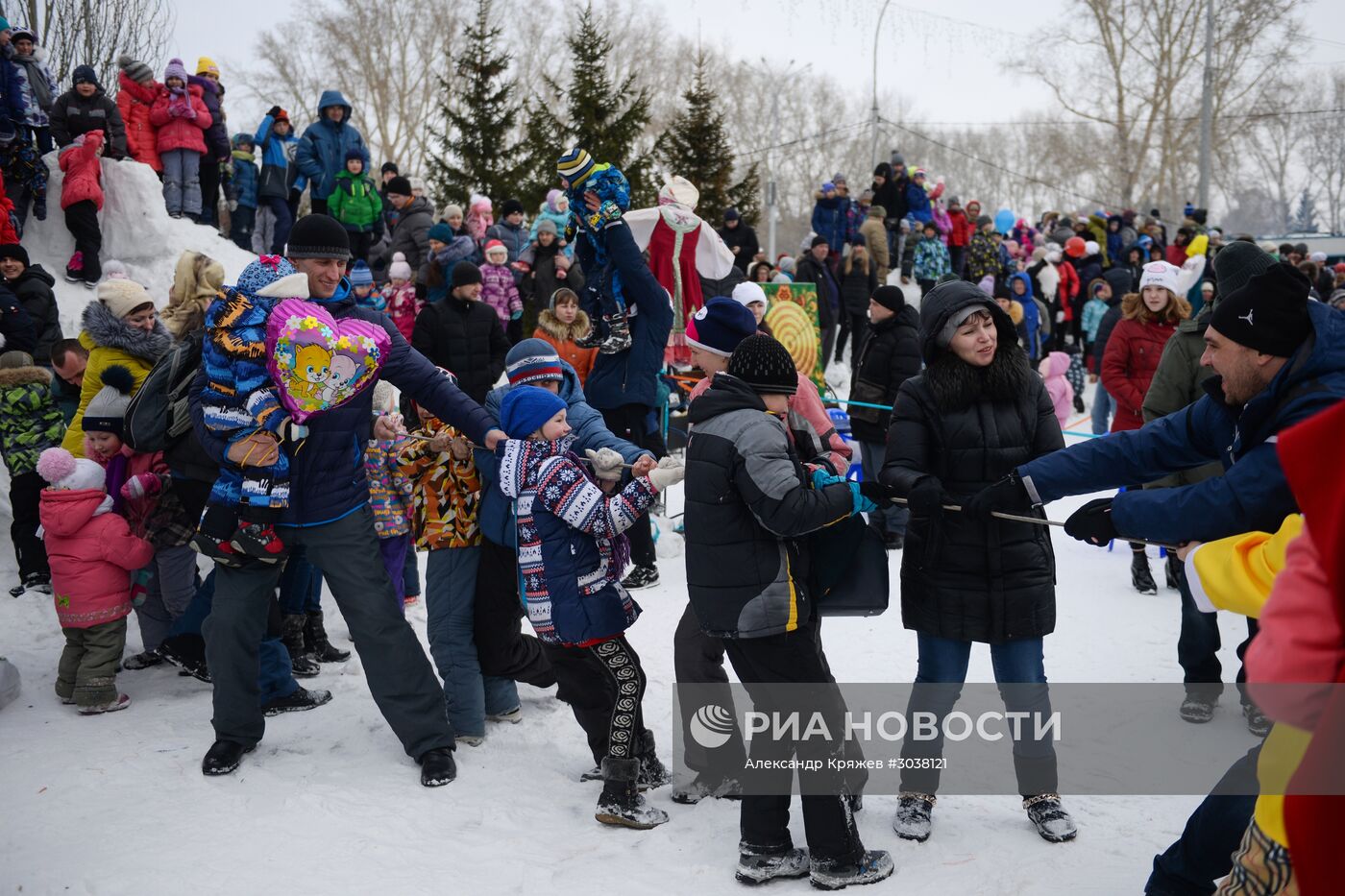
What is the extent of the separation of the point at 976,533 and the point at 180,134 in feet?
34.8

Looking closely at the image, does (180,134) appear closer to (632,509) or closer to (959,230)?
(632,509)

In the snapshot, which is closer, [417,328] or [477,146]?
[417,328]

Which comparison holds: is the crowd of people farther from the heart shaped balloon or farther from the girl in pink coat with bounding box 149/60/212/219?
the girl in pink coat with bounding box 149/60/212/219

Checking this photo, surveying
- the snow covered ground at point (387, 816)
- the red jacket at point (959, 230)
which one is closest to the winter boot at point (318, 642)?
the snow covered ground at point (387, 816)

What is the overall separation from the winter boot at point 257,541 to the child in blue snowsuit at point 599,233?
109 inches

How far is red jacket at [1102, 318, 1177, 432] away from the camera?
6.95 meters

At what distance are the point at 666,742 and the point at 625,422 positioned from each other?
8.54 feet

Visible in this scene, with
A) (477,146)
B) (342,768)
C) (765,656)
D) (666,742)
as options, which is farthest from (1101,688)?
(477,146)

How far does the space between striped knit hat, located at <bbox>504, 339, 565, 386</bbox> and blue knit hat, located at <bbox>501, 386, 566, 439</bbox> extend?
11.0 inches

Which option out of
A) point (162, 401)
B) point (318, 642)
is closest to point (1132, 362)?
point (318, 642)

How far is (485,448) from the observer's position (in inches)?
178

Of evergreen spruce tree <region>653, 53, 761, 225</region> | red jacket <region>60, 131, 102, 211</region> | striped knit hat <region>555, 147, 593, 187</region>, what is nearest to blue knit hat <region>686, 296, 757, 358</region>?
striped knit hat <region>555, 147, 593, 187</region>

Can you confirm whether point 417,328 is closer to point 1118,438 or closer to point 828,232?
point 1118,438

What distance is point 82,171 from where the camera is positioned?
31.9 ft
